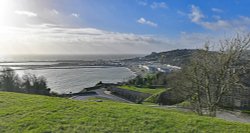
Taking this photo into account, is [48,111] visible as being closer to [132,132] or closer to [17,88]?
[132,132]

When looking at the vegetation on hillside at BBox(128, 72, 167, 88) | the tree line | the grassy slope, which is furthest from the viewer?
the vegetation on hillside at BBox(128, 72, 167, 88)

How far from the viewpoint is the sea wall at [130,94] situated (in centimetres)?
3995

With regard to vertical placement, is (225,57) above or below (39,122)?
above

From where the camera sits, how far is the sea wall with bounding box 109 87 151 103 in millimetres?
39950

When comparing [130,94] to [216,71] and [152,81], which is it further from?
[216,71]

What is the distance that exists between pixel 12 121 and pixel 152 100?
2992 centimetres

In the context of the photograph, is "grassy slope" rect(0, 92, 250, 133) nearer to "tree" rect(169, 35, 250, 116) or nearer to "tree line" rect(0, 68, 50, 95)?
"tree" rect(169, 35, 250, 116)

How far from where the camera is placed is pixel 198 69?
15336 mm

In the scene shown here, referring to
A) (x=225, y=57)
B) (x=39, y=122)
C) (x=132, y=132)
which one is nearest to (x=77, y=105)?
(x=39, y=122)

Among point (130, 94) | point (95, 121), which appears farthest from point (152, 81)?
point (95, 121)

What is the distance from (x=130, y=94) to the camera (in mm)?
42719

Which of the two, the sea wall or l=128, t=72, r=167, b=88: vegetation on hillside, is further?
l=128, t=72, r=167, b=88: vegetation on hillside

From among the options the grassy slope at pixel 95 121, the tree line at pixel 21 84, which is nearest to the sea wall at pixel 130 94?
the tree line at pixel 21 84

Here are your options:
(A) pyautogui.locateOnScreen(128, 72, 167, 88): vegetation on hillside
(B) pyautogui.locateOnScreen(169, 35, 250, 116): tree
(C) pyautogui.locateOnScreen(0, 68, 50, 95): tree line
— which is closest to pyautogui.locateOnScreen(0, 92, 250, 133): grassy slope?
(B) pyautogui.locateOnScreen(169, 35, 250, 116): tree
